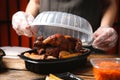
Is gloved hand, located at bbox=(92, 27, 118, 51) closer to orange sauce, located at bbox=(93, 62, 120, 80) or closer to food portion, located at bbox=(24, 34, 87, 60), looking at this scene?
food portion, located at bbox=(24, 34, 87, 60)

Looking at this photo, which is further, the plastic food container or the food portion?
the food portion

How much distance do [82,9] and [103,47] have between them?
300 mm

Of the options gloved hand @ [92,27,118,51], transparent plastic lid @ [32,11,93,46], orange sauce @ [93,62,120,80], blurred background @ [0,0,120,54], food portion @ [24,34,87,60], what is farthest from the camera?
blurred background @ [0,0,120,54]

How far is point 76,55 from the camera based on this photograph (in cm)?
106

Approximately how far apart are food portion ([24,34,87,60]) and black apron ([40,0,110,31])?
0.38 metres

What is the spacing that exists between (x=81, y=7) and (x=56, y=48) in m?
0.47

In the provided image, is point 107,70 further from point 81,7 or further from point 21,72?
point 81,7

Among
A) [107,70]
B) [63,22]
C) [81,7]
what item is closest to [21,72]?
[63,22]

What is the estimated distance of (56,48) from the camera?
106 centimetres

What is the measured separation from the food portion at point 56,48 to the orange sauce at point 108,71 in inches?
8.6

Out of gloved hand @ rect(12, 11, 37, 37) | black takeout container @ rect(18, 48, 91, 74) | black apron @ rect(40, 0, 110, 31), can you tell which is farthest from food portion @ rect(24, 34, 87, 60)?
black apron @ rect(40, 0, 110, 31)

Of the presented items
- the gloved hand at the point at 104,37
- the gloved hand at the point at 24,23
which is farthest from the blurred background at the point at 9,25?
the gloved hand at the point at 104,37

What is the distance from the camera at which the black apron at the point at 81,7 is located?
1.45m

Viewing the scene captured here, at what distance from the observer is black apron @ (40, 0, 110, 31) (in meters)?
1.45
